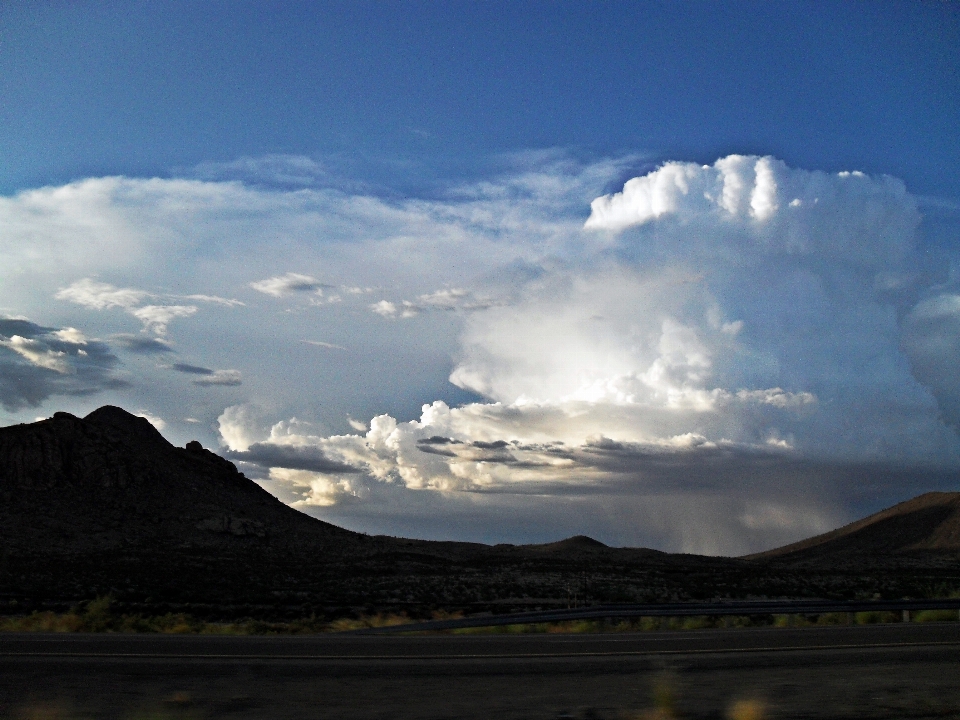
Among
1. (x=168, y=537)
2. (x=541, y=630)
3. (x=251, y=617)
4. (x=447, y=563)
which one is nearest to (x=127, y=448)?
(x=168, y=537)

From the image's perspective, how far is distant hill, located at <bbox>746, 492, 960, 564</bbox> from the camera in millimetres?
116688

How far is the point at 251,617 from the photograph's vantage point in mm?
32469

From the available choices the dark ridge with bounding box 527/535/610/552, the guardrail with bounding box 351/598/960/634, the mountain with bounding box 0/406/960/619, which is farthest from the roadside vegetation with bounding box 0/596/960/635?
the dark ridge with bounding box 527/535/610/552

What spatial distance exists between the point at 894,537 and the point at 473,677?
5131 inches

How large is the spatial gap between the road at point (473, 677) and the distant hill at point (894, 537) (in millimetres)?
103048

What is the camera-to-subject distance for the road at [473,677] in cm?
1020

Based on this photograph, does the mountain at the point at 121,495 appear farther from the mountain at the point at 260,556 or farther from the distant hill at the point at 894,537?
the distant hill at the point at 894,537

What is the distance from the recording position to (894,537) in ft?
419

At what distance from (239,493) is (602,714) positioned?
369 feet

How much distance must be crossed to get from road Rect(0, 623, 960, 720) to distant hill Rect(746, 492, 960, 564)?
10305 cm

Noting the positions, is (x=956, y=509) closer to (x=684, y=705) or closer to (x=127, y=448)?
(x=127, y=448)

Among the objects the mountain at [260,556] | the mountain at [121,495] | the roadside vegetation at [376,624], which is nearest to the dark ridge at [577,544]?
the mountain at [260,556]

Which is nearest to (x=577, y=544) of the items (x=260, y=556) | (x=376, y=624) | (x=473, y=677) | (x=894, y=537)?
(x=894, y=537)

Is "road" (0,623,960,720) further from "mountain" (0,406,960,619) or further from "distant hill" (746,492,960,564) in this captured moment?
"distant hill" (746,492,960,564)
